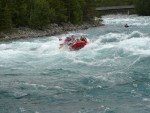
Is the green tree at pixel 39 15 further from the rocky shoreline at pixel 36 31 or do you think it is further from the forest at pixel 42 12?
the rocky shoreline at pixel 36 31

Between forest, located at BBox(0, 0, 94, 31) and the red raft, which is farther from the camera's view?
forest, located at BBox(0, 0, 94, 31)

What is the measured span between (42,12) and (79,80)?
3945 centimetres

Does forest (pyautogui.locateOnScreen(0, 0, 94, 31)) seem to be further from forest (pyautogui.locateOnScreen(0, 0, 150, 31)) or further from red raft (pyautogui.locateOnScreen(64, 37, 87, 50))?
red raft (pyautogui.locateOnScreen(64, 37, 87, 50))

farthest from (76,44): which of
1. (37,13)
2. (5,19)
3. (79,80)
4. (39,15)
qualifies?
(39,15)

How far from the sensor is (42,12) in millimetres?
61531

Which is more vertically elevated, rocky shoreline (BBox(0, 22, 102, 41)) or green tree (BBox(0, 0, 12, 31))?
green tree (BBox(0, 0, 12, 31))

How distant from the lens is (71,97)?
19719 mm

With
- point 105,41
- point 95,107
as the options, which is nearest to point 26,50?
point 105,41

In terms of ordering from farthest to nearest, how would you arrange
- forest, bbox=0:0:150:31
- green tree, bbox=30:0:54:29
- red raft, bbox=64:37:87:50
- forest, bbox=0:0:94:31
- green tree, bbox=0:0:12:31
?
green tree, bbox=30:0:54:29 < forest, bbox=0:0:150:31 < forest, bbox=0:0:94:31 < green tree, bbox=0:0:12:31 < red raft, bbox=64:37:87:50

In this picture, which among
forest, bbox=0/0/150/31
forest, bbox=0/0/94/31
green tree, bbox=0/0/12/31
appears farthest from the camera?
forest, bbox=0/0/150/31

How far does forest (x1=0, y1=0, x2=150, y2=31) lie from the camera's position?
183ft

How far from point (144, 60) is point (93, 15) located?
54.1m

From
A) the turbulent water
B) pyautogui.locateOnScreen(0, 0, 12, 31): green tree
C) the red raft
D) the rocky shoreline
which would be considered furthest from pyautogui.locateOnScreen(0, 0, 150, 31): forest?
the turbulent water

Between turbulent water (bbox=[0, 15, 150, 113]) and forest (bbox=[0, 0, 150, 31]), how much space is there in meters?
20.9
